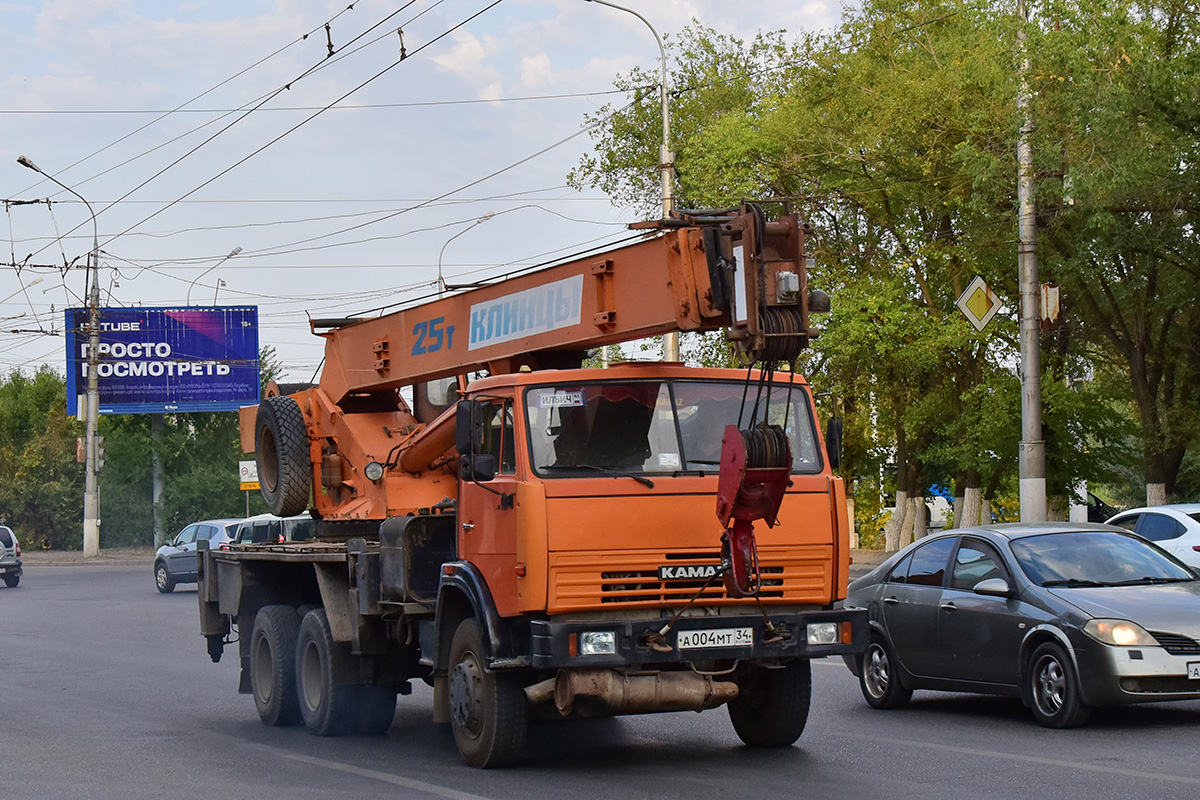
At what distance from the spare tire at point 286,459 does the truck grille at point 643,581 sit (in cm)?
524

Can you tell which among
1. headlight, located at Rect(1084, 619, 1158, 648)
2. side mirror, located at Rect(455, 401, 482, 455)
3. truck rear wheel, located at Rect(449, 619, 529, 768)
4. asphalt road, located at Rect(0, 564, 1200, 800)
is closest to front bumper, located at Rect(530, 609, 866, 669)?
truck rear wheel, located at Rect(449, 619, 529, 768)

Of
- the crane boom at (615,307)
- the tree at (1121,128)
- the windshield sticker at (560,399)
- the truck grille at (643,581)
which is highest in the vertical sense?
the tree at (1121,128)

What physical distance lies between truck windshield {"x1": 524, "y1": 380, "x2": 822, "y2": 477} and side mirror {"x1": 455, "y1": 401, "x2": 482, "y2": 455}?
15.0 inches

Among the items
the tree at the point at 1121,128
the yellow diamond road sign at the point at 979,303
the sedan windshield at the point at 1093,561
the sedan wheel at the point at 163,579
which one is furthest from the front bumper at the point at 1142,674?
the sedan wheel at the point at 163,579

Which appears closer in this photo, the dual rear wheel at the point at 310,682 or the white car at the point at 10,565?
the dual rear wheel at the point at 310,682

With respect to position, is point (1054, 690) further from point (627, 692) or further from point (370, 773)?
point (370, 773)

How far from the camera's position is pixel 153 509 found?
57.6 metres

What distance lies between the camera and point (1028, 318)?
74.1 feet

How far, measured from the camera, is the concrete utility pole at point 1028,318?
2183cm

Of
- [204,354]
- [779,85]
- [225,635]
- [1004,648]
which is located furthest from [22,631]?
[204,354]

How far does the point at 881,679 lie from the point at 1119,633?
→ 2586 mm

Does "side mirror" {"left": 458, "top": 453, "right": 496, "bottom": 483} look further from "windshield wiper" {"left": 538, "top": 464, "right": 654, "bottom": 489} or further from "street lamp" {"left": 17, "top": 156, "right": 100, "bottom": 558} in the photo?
"street lamp" {"left": 17, "top": 156, "right": 100, "bottom": 558}

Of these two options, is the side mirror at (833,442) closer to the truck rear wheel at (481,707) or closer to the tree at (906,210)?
the truck rear wheel at (481,707)

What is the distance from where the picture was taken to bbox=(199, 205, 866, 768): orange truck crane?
29.1 feet
